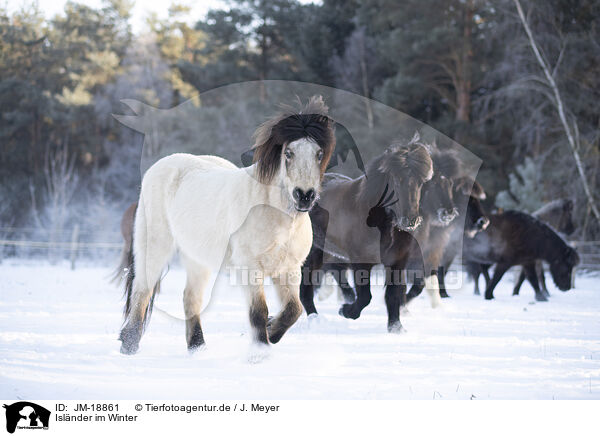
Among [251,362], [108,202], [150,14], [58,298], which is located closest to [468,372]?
[251,362]

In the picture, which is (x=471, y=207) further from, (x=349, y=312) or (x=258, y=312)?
(x=258, y=312)

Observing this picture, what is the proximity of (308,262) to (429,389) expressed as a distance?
3183 mm

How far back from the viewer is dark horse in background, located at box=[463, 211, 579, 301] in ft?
30.9

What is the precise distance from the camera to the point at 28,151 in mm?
25672

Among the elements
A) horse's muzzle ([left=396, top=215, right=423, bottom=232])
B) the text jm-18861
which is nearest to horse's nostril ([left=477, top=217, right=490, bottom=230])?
horse's muzzle ([left=396, top=215, right=423, bottom=232])

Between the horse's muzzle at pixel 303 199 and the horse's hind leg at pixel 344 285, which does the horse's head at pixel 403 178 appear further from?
the horse's muzzle at pixel 303 199

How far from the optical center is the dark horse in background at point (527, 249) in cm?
941

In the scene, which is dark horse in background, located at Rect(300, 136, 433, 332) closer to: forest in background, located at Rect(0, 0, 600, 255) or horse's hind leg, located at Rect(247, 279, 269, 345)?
horse's hind leg, located at Rect(247, 279, 269, 345)

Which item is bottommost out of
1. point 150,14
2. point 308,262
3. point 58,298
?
point 58,298

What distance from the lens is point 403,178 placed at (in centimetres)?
556

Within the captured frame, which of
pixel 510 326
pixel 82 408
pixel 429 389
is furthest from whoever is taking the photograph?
pixel 510 326

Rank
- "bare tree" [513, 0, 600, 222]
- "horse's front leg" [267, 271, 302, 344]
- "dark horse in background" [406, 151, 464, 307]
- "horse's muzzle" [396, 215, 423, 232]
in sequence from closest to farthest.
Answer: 1. "horse's front leg" [267, 271, 302, 344]
2. "horse's muzzle" [396, 215, 423, 232]
3. "dark horse in background" [406, 151, 464, 307]
4. "bare tree" [513, 0, 600, 222]

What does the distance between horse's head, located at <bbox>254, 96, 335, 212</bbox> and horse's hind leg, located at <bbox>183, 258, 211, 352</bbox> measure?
114 cm

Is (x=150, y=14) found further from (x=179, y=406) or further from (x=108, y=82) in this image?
(x=179, y=406)
